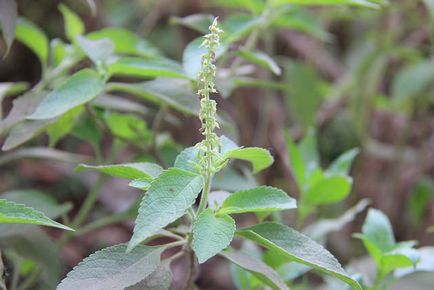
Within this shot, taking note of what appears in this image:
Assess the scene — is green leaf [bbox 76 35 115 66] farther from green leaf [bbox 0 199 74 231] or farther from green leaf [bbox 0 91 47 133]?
green leaf [bbox 0 199 74 231]

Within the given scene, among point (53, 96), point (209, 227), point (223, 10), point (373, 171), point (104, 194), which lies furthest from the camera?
point (223, 10)

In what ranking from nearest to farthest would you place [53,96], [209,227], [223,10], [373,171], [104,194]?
1. [209,227]
2. [53,96]
3. [104,194]
4. [373,171]
5. [223,10]

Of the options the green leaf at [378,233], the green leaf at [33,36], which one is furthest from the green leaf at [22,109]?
the green leaf at [378,233]

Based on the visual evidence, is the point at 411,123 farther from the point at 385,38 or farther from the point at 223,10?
the point at 223,10

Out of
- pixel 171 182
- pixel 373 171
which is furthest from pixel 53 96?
pixel 373 171

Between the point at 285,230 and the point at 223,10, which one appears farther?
the point at 223,10

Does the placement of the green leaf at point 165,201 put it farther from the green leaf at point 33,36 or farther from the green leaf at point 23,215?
the green leaf at point 33,36
